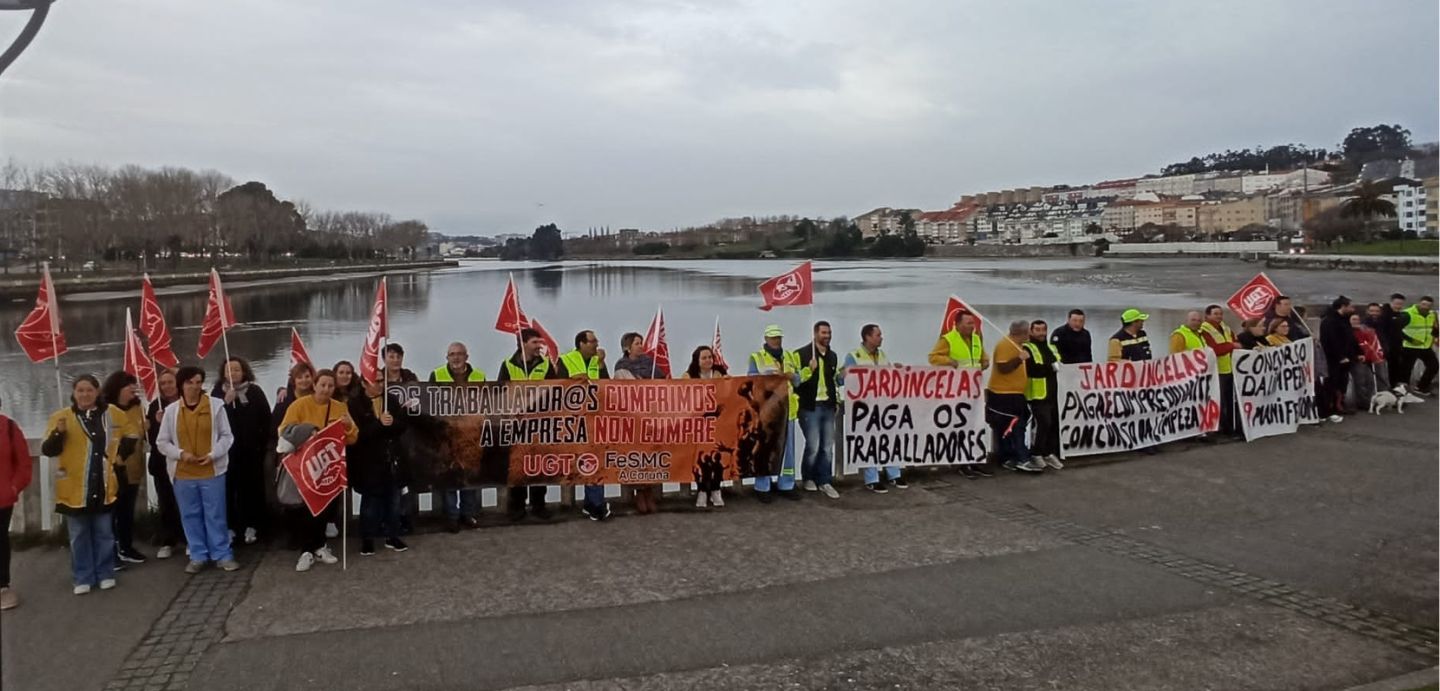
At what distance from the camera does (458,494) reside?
29.1 ft

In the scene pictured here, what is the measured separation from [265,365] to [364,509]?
23.8 m

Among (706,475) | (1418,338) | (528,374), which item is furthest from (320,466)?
(1418,338)

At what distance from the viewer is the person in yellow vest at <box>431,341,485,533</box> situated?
8648 mm

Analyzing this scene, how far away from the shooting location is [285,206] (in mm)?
138250

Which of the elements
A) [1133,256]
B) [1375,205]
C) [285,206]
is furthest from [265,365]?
[1133,256]

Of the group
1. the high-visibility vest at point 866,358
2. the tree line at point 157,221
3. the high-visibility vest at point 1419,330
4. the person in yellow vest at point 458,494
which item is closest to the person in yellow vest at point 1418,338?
the high-visibility vest at point 1419,330

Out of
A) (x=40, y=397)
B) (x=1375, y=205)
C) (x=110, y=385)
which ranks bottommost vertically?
(x=40, y=397)

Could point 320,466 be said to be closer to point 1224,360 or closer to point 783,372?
point 783,372

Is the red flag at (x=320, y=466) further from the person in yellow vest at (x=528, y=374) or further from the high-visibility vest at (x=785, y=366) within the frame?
the high-visibility vest at (x=785, y=366)

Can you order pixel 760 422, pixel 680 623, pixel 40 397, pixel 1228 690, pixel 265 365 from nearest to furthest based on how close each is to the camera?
pixel 1228 690 < pixel 680 623 < pixel 760 422 < pixel 40 397 < pixel 265 365

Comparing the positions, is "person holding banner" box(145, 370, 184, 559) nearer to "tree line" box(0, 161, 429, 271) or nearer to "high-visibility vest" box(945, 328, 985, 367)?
"high-visibility vest" box(945, 328, 985, 367)

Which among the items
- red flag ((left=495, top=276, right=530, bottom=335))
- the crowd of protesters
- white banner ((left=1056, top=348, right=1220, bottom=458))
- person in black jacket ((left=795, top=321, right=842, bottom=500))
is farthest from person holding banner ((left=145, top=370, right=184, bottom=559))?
white banner ((left=1056, top=348, right=1220, bottom=458))

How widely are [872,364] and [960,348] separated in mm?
1047

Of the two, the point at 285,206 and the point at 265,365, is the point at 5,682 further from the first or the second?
the point at 285,206
